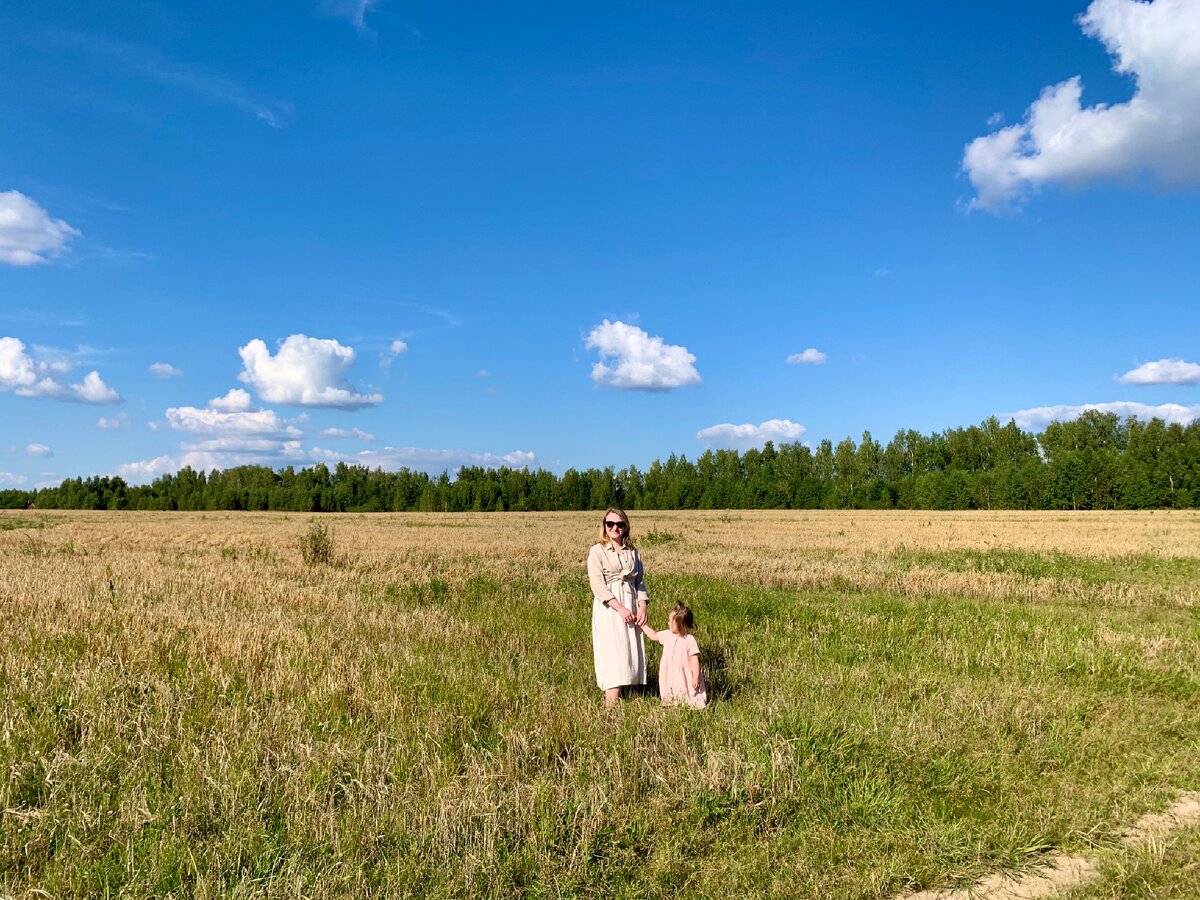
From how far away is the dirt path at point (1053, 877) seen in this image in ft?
13.1

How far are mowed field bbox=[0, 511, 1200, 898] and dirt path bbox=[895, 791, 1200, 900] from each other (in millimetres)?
84

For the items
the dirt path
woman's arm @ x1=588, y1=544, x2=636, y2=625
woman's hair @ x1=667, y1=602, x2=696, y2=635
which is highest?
→ woman's arm @ x1=588, y1=544, x2=636, y2=625

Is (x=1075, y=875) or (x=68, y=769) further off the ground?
(x=68, y=769)

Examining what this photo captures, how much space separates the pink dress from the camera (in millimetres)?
6502

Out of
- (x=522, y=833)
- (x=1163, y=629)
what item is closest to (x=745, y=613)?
(x=1163, y=629)

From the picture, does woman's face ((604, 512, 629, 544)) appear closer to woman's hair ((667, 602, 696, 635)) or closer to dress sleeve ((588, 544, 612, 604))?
dress sleeve ((588, 544, 612, 604))

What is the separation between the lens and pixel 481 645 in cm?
910

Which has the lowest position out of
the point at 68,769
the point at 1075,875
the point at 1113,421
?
the point at 1075,875

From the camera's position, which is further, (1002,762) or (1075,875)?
(1002,762)

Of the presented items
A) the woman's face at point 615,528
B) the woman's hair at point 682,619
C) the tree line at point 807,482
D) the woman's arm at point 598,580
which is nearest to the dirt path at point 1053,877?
the woman's hair at point 682,619

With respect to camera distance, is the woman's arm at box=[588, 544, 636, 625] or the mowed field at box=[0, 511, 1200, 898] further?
the woman's arm at box=[588, 544, 636, 625]

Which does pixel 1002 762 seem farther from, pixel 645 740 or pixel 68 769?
pixel 68 769

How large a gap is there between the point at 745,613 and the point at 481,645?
4.64 meters

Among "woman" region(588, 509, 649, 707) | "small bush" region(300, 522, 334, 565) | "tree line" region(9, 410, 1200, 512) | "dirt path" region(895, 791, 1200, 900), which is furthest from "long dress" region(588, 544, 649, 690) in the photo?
"tree line" region(9, 410, 1200, 512)
